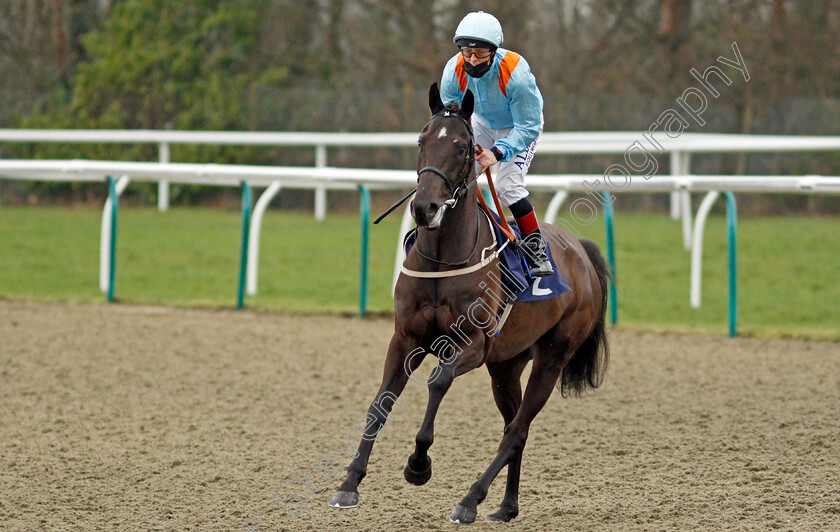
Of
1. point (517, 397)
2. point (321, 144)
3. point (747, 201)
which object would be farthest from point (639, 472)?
point (747, 201)

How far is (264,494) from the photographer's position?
415 centimetres

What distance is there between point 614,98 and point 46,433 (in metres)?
13.1

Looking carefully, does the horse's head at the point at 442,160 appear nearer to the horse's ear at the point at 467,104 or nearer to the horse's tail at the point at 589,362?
the horse's ear at the point at 467,104

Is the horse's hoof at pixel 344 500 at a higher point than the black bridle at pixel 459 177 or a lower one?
lower

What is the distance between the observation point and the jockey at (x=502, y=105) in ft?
12.7

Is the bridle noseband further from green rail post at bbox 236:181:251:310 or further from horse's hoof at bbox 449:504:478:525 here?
green rail post at bbox 236:181:251:310

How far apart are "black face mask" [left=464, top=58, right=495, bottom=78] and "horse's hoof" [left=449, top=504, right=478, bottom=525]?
5.52ft

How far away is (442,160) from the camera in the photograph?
3574 millimetres

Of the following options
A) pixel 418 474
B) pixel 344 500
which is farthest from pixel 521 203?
pixel 344 500

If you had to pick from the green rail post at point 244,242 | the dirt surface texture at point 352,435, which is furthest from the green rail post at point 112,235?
the green rail post at point 244,242

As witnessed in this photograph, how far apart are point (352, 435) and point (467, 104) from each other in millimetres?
2154

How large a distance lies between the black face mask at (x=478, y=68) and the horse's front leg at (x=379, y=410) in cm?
108

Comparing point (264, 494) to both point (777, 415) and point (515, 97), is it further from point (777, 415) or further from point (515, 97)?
point (777, 415)

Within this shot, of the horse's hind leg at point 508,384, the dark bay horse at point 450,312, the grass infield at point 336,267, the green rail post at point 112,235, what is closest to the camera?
the dark bay horse at point 450,312
